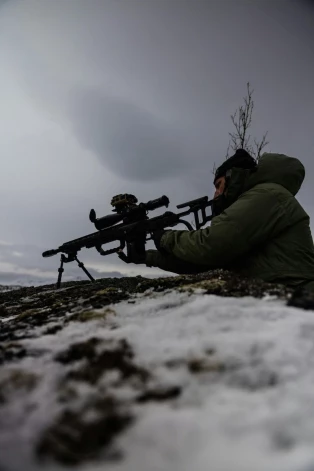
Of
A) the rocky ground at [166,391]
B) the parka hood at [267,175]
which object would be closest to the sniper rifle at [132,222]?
the parka hood at [267,175]

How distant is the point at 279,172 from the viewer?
3832 mm

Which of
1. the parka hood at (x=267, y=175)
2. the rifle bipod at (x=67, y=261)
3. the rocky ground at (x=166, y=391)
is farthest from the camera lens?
the rifle bipod at (x=67, y=261)

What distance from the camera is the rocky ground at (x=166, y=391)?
0.93m

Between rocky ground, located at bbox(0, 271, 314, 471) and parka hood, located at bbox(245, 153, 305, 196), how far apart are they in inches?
87.1

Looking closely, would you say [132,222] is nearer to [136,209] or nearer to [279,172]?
[136,209]

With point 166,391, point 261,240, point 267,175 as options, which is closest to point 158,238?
point 261,240

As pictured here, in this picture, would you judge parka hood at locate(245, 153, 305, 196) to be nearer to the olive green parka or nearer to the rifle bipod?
the olive green parka

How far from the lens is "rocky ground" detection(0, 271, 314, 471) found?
0.93 meters

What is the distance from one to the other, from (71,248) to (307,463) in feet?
19.1

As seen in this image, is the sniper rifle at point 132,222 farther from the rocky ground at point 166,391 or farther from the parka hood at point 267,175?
the rocky ground at point 166,391

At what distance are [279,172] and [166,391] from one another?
3308 millimetres

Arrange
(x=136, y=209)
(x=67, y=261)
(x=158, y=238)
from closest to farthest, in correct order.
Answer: (x=158, y=238) < (x=136, y=209) < (x=67, y=261)

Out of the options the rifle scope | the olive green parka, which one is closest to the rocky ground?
the olive green parka

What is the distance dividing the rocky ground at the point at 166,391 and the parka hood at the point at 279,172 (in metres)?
2.21
